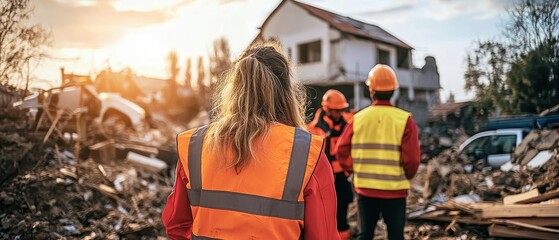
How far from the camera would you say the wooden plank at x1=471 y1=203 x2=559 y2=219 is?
13.6 ft

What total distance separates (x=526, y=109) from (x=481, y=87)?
60 cm

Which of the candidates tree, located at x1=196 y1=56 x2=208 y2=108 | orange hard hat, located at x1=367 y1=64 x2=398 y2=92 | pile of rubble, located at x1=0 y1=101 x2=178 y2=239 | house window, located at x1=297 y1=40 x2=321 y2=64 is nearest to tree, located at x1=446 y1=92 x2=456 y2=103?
orange hard hat, located at x1=367 y1=64 x2=398 y2=92

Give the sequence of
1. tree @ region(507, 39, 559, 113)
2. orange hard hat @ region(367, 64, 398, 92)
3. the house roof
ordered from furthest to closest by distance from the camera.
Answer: the house roof → tree @ region(507, 39, 559, 113) → orange hard hat @ region(367, 64, 398, 92)

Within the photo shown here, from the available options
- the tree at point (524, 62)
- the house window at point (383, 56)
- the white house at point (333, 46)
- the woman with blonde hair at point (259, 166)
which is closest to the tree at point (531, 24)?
the tree at point (524, 62)

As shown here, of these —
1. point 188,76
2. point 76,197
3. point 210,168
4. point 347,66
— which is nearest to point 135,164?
point 76,197

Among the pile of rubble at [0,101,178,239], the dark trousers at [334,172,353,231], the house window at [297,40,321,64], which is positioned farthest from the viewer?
the house window at [297,40,321,64]

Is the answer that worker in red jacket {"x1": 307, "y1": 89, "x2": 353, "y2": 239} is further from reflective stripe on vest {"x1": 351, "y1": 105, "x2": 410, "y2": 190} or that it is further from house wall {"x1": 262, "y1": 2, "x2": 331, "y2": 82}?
house wall {"x1": 262, "y1": 2, "x2": 331, "y2": 82}

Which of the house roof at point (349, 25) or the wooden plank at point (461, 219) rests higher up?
the house roof at point (349, 25)

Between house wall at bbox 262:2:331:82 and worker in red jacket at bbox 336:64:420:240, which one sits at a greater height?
house wall at bbox 262:2:331:82

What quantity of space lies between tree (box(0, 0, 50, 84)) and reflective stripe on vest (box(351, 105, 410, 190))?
3.47 m

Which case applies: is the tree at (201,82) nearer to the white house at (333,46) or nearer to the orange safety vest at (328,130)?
the white house at (333,46)

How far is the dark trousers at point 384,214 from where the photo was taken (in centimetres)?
348

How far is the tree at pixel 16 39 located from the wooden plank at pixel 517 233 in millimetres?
5163

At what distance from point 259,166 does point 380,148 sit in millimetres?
2177
